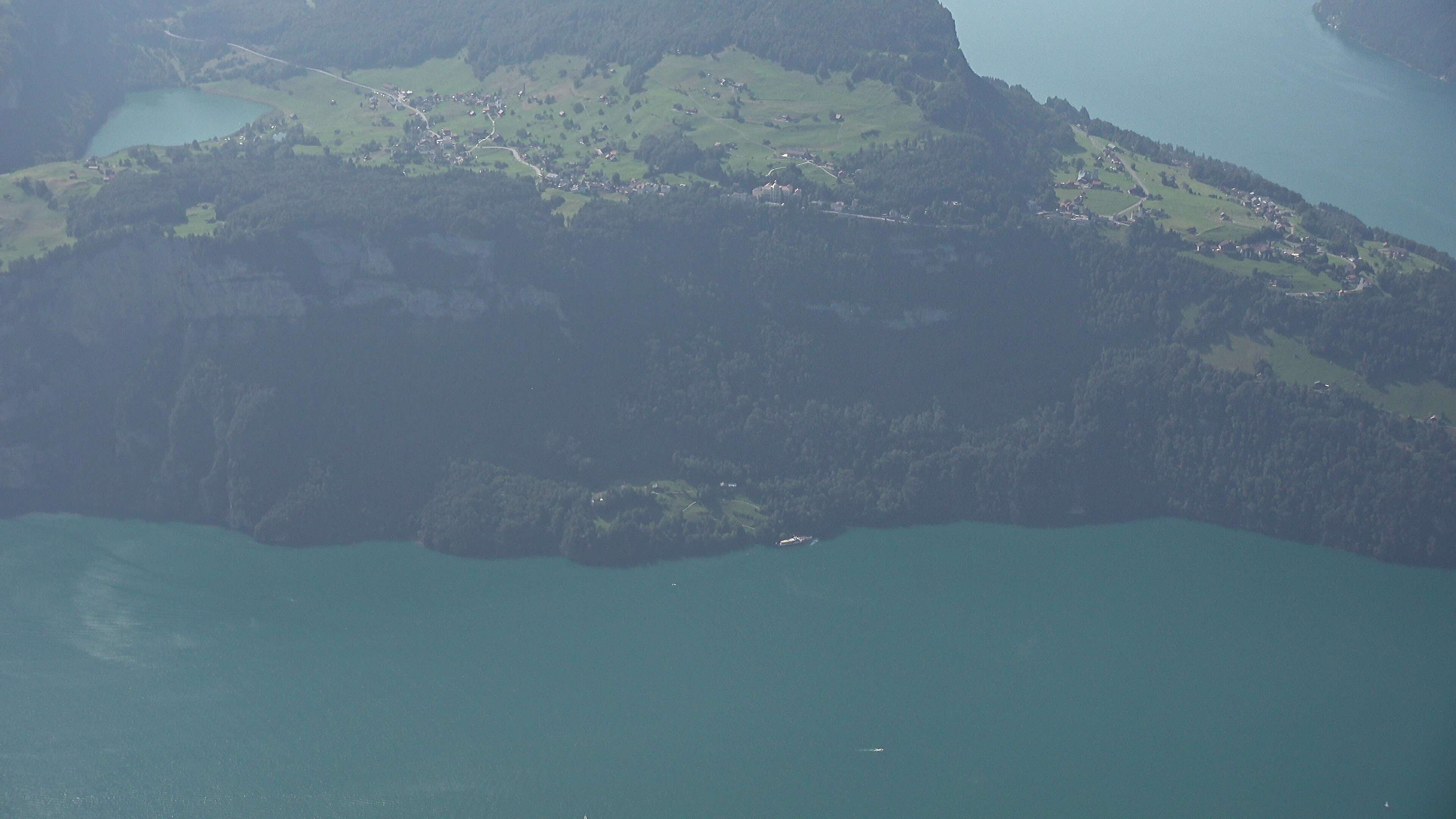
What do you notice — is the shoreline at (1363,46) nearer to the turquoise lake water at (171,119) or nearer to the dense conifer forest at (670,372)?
the dense conifer forest at (670,372)

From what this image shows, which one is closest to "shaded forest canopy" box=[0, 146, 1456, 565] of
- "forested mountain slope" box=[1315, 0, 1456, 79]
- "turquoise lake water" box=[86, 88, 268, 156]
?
"turquoise lake water" box=[86, 88, 268, 156]

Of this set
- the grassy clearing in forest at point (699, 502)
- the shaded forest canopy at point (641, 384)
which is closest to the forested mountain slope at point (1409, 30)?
the shaded forest canopy at point (641, 384)

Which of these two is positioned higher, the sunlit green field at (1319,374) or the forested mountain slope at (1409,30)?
the forested mountain slope at (1409,30)

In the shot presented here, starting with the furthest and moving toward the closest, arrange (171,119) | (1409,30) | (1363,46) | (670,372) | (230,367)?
(1363,46) → (1409,30) → (171,119) → (670,372) → (230,367)

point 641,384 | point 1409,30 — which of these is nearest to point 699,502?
point 641,384

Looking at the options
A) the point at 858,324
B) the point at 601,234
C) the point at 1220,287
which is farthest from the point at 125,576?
the point at 1220,287

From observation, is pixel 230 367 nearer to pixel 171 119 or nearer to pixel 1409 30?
pixel 171 119
